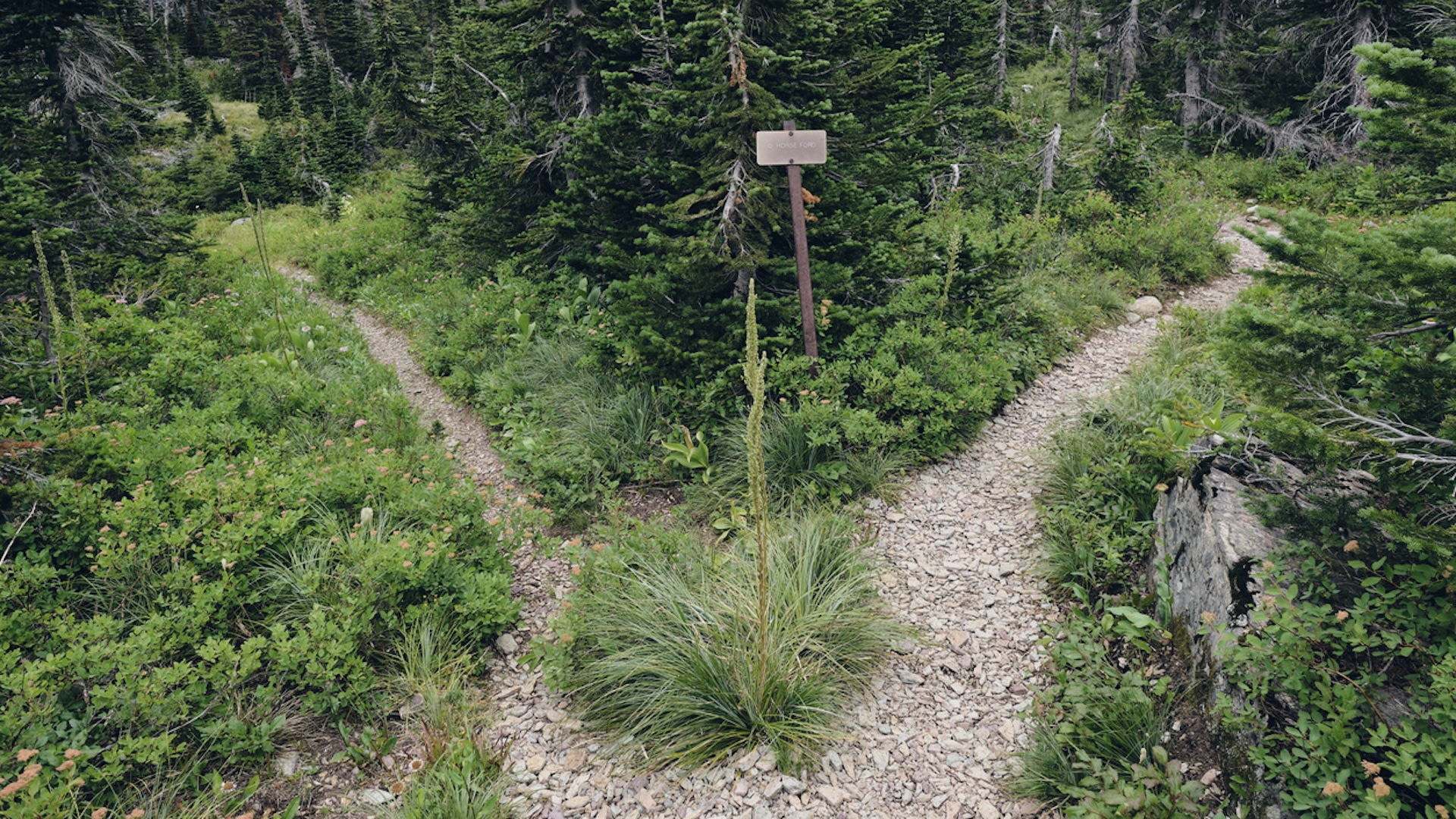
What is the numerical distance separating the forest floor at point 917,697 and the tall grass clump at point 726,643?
154 mm

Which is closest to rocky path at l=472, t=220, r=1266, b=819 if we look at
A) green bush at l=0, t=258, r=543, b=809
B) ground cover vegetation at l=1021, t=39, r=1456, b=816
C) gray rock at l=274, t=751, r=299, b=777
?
ground cover vegetation at l=1021, t=39, r=1456, b=816

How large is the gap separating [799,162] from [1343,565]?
482 centimetres

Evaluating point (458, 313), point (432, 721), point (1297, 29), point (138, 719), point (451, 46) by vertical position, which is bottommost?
point (432, 721)

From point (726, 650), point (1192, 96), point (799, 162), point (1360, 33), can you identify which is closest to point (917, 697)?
point (726, 650)

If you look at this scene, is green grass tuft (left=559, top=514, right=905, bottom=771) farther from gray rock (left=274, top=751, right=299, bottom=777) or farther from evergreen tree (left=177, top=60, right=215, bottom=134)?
evergreen tree (left=177, top=60, right=215, bottom=134)

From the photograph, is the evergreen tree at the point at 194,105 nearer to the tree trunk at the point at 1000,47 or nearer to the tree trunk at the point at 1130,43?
the tree trunk at the point at 1000,47

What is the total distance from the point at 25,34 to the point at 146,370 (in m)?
7.36

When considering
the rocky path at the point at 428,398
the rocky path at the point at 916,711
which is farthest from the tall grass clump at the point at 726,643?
the rocky path at the point at 428,398

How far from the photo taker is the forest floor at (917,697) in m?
3.57

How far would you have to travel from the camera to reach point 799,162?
6215mm

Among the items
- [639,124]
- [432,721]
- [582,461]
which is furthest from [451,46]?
[432,721]

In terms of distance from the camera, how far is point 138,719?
3.63m

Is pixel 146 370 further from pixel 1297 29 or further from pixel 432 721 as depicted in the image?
pixel 1297 29

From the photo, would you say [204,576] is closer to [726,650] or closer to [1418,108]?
[726,650]
